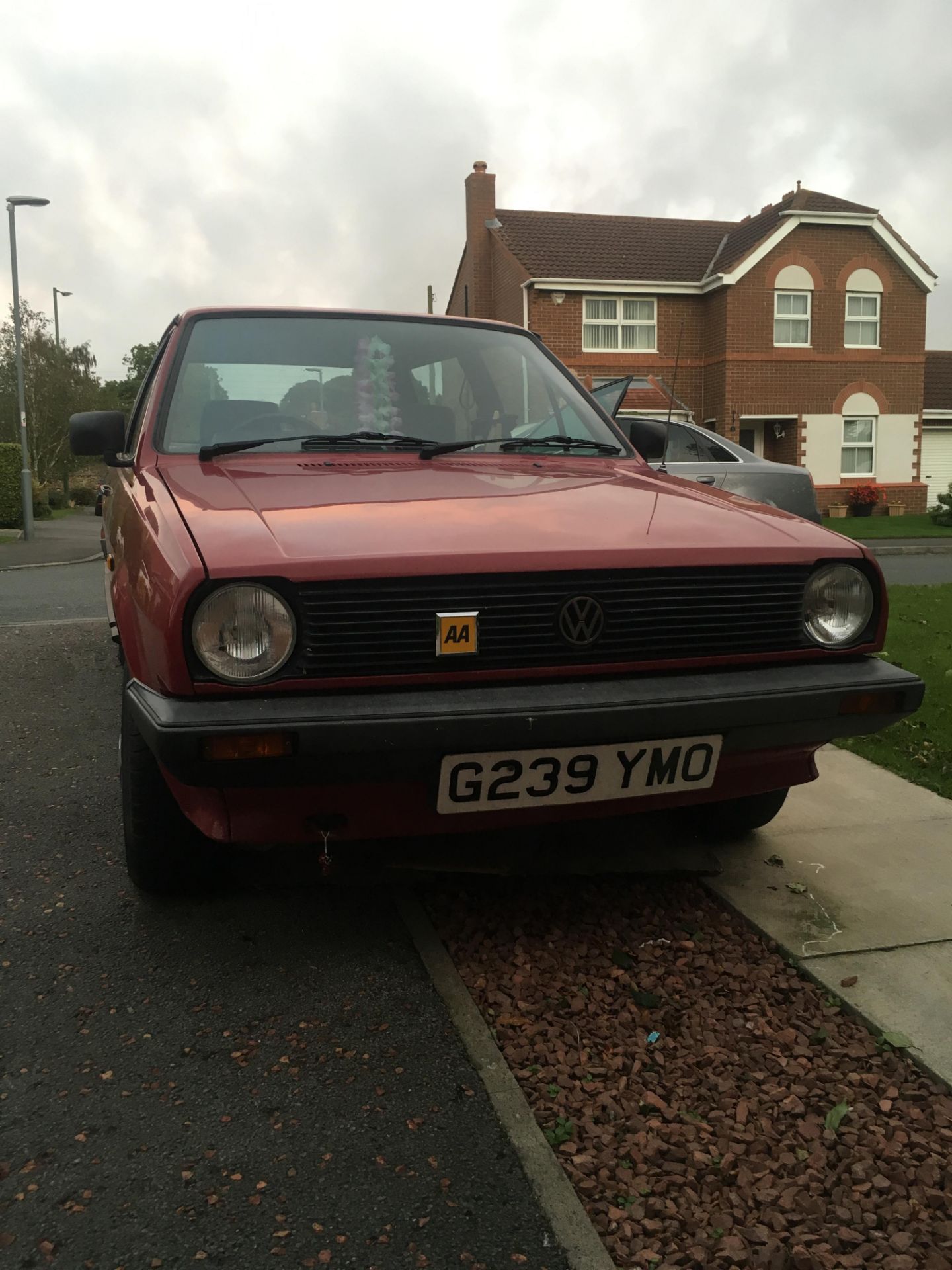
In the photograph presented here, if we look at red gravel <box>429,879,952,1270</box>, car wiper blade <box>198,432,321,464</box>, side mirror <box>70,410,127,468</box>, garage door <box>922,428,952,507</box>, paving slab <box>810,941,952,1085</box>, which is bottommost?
red gravel <box>429,879,952,1270</box>

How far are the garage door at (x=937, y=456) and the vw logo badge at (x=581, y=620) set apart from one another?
105ft

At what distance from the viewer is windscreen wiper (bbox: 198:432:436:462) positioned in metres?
3.12

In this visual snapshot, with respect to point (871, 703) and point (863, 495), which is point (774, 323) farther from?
point (871, 703)

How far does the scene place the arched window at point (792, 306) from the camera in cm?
2577

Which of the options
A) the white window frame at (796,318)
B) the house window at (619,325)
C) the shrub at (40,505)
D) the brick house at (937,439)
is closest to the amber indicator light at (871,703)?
the house window at (619,325)

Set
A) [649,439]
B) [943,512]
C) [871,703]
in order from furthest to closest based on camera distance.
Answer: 1. [943,512]
2. [649,439]
3. [871,703]

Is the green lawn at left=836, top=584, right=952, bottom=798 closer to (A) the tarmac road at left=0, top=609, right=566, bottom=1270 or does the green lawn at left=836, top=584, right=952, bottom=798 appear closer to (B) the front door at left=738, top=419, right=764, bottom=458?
(A) the tarmac road at left=0, top=609, right=566, bottom=1270

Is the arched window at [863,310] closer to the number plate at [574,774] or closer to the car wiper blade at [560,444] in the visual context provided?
the car wiper blade at [560,444]

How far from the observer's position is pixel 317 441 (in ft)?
10.5

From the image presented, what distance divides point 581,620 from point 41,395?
3477 centimetres

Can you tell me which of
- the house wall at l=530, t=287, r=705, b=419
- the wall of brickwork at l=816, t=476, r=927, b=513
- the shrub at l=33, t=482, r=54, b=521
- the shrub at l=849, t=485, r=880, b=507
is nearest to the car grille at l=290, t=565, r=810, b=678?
the house wall at l=530, t=287, r=705, b=419

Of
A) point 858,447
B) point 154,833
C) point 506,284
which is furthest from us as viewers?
point 506,284

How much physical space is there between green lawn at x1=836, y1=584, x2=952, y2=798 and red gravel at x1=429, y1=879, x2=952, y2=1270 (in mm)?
1625

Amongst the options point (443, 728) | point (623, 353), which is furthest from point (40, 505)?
point (443, 728)
